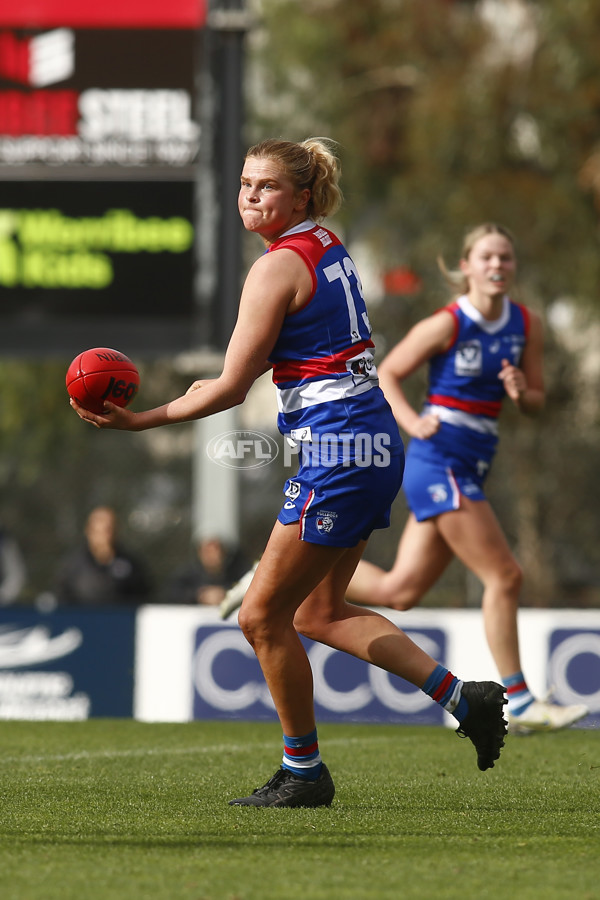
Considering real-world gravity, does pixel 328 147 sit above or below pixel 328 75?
below

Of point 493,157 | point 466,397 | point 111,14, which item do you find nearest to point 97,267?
point 111,14

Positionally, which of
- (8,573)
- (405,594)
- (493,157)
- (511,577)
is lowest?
(8,573)

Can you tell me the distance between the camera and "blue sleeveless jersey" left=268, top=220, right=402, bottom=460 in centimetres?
433

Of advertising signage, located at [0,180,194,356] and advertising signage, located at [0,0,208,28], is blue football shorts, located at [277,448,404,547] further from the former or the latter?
advertising signage, located at [0,0,208,28]

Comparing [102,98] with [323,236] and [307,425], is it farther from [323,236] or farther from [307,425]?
[307,425]

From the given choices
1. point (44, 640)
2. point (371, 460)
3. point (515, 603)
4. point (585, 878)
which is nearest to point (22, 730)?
point (44, 640)

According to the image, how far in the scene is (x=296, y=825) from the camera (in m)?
4.12

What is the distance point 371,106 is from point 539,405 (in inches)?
505

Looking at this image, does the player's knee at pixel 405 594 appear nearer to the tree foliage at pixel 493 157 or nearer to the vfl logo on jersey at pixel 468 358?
the vfl logo on jersey at pixel 468 358

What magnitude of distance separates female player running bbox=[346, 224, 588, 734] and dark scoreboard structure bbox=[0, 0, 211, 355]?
4.04m

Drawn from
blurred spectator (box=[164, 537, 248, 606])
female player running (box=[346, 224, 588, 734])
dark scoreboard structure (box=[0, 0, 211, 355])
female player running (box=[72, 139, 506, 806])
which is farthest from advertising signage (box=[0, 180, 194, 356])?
female player running (box=[72, 139, 506, 806])

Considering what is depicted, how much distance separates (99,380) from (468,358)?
8.60 feet

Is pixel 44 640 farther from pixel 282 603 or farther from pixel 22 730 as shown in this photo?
pixel 282 603

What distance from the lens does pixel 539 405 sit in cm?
638
